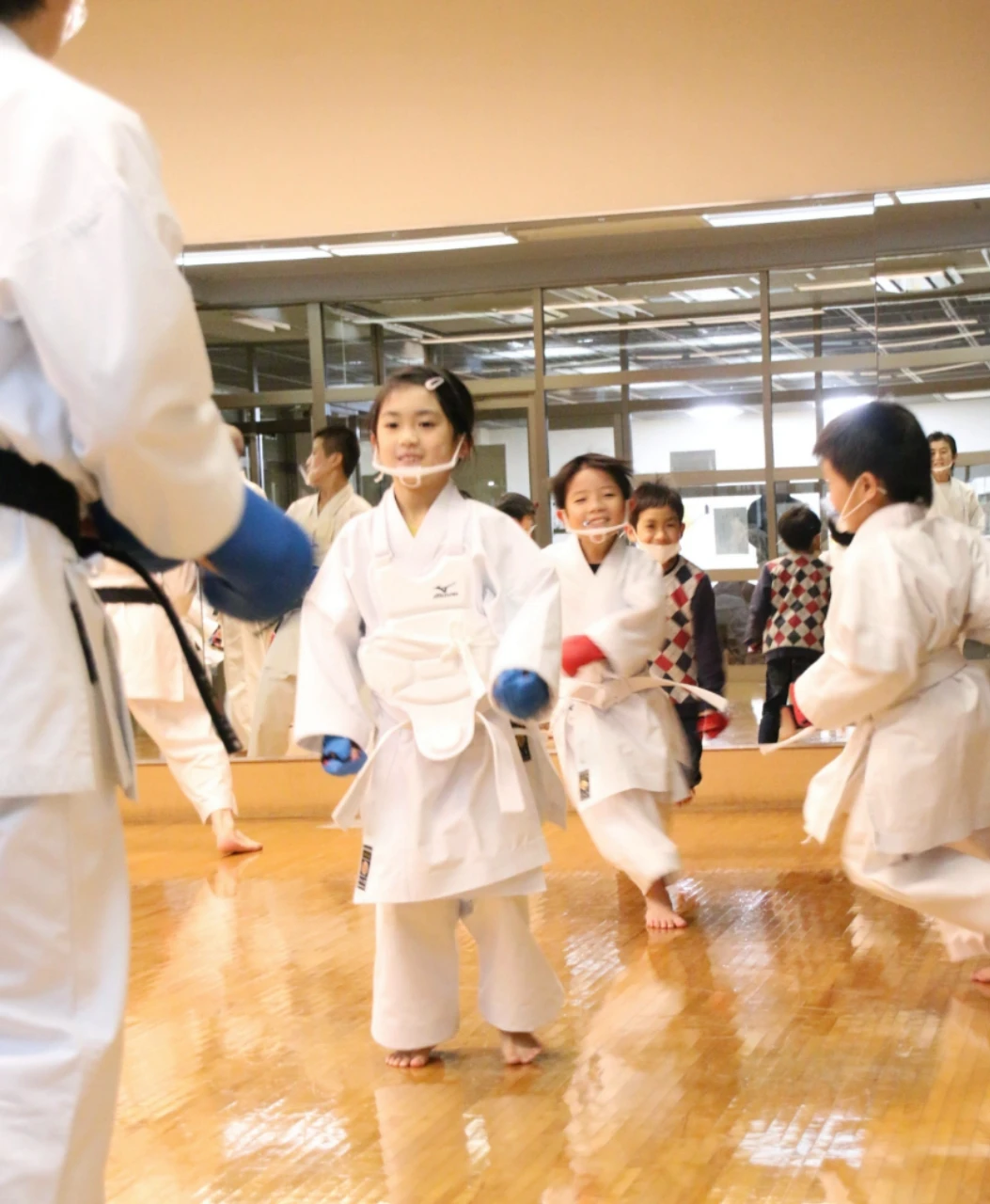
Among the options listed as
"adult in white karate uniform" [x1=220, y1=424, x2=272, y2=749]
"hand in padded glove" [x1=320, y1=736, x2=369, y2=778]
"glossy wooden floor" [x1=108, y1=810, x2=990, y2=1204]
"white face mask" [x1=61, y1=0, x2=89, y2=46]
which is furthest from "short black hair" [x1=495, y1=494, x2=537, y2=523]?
"white face mask" [x1=61, y1=0, x2=89, y2=46]

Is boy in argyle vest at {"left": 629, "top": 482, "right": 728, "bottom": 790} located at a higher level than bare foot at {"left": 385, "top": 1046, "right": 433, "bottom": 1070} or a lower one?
higher

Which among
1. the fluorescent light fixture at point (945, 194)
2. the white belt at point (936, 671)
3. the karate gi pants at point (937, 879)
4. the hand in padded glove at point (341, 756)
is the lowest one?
the karate gi pants at point (937, 879)

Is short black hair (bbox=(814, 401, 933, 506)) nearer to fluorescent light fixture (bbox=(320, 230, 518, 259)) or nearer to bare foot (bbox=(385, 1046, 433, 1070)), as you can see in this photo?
bare foot (bbox=(385, 1046, 433, 1070))

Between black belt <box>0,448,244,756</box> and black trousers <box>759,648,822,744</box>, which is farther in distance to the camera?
black trousers <box>759,648,822,744</box>

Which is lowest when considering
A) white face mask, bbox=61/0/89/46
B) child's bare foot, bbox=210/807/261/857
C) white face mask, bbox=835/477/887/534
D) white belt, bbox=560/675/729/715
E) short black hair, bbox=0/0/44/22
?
child's bare foot, bbox=210/807/261/857

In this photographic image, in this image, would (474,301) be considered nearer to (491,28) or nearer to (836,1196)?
(491,28)

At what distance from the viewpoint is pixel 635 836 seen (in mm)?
3848

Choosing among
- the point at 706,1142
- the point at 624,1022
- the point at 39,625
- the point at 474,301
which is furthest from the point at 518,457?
the point at 39,625

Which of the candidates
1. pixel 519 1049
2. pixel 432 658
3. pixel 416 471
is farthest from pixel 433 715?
pixel 519 1049

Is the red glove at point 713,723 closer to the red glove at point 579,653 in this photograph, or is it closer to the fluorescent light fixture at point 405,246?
the red glove at point 579,653

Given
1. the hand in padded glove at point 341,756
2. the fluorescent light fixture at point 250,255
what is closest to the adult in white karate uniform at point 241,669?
the fluorescent light fixture at point 250,255

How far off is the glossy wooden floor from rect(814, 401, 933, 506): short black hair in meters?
1.09

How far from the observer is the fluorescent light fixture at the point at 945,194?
5.12 metres

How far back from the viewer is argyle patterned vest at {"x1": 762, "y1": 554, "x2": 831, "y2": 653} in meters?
5.41
